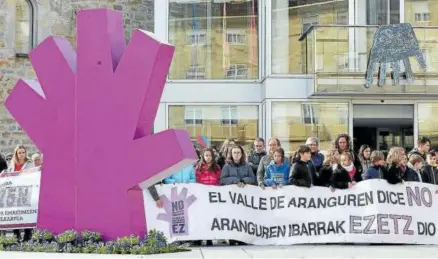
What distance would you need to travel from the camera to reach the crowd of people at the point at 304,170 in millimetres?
14656

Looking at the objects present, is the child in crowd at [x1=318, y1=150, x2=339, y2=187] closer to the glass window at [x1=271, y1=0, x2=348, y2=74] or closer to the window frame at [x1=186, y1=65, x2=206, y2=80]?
the glass window at [x1=271, y1=0, x2=348, y2=74]

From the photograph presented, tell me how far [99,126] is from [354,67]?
33.1 feet

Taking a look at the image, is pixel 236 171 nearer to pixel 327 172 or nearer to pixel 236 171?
pixel 236 171

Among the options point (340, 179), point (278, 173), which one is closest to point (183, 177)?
point (278, 173)

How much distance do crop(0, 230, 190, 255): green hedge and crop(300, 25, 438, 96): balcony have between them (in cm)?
936

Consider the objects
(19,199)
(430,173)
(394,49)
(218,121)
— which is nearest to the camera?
(19,199)

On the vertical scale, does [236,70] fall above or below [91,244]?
above

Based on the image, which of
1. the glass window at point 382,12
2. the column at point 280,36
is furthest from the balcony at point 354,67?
the glass window at point 382,12

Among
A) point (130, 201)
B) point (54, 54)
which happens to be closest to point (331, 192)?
point (130, 201)

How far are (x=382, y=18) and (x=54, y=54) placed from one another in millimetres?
11476

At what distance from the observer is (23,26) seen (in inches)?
995

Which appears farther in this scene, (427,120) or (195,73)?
(195,73)

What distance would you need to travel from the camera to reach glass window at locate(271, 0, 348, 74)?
2186cm

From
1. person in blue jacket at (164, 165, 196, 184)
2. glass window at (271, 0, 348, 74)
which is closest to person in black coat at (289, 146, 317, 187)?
person in blue jacket at (164, 165, 196, 184)
